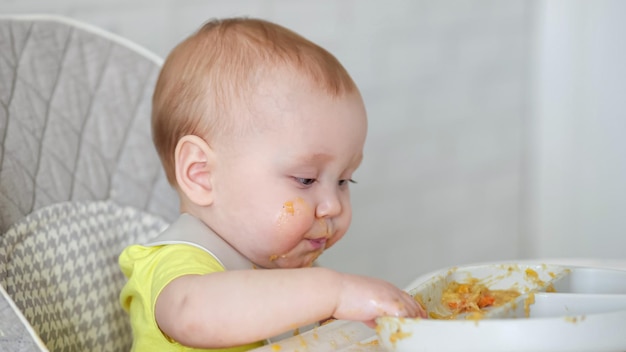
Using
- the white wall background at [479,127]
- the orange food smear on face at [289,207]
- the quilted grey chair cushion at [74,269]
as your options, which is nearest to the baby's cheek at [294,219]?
the orange food smear on face at [289,207]

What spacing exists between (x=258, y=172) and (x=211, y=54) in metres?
0.16

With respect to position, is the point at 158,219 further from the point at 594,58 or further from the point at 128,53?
the point at 594,58

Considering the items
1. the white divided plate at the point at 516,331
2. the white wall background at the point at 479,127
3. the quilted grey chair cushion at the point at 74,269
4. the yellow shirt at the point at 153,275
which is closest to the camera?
the white divided plate at the point at 516,331

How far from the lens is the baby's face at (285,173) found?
103cm

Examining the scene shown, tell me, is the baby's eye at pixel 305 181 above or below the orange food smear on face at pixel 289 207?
above

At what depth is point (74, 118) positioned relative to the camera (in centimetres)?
125

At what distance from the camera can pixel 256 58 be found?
41.6 inches

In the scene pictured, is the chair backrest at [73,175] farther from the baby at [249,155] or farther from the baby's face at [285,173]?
the baby's face at [285,173]

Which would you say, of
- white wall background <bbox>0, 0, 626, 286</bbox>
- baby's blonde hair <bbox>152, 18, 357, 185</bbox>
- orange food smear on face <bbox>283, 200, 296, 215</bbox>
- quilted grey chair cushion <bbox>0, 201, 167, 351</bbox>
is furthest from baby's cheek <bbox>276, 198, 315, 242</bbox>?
white wall background <bbox>0, 0, 626, 286</bbox>

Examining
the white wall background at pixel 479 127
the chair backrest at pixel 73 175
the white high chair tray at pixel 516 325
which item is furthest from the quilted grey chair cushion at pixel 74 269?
the white wall background at pixel 479 127

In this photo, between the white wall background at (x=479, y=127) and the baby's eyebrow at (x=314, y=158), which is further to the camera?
the white wall background at (x=479, y=127)

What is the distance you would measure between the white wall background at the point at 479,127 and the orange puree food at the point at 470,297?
99 centimetres

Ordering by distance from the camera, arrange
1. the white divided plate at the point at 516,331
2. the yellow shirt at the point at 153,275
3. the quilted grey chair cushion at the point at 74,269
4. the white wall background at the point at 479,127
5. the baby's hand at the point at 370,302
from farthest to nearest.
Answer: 1. the white wall background at the point at 479,127
2. the quilted grey chair cushion at the point at 74,269
3. the yellow shirt at the point at 153,275
4. the baby's hand at the point at 370,302
5. the white divided plate at the point at 516,331

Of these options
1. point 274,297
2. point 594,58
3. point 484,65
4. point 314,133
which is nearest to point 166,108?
point 314,133
